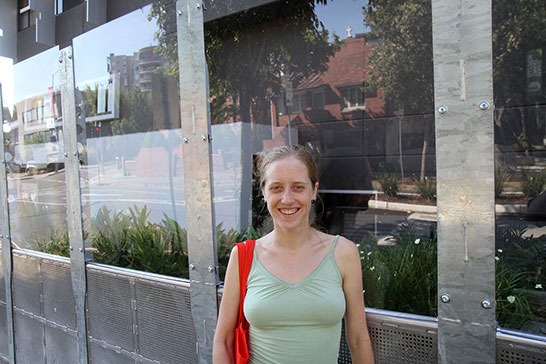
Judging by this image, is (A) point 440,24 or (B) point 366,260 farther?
(B) point 366,260

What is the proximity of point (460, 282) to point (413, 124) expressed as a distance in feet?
14.3

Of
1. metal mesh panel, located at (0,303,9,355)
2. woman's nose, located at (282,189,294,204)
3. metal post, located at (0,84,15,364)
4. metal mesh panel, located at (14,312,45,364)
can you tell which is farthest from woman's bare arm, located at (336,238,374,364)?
metal mesh panel, located at (0,303,9,355)

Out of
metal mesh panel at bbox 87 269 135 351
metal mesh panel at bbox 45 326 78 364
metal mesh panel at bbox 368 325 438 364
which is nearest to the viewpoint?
metal mesh panel at bbox 368 325 438 364

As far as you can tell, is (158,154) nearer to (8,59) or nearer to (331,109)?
(8,59)

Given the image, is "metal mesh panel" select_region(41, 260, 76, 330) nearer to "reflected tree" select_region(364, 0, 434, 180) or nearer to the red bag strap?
the red bag strap

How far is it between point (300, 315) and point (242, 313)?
0.94ft

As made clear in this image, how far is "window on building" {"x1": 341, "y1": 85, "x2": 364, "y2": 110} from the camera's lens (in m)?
6.01

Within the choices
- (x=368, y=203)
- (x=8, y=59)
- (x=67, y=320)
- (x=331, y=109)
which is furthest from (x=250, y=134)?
(x=67, y=320)

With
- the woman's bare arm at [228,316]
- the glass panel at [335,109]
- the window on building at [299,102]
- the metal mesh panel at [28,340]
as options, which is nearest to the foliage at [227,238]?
the glass panel at [335,109]

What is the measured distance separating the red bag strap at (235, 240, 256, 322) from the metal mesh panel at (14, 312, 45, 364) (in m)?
3.24

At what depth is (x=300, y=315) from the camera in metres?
1.64

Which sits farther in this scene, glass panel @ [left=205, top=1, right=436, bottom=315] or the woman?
glass panel @ [left=205, top=1, right=436, bottom=315]

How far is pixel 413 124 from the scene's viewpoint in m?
5.70

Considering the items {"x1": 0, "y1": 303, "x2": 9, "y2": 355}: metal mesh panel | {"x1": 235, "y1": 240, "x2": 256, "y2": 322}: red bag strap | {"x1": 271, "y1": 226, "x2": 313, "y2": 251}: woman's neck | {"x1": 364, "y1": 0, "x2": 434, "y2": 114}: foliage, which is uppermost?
{"x1": 364, "y1": 0, "x2": 434, "y2": 114}: foliage
